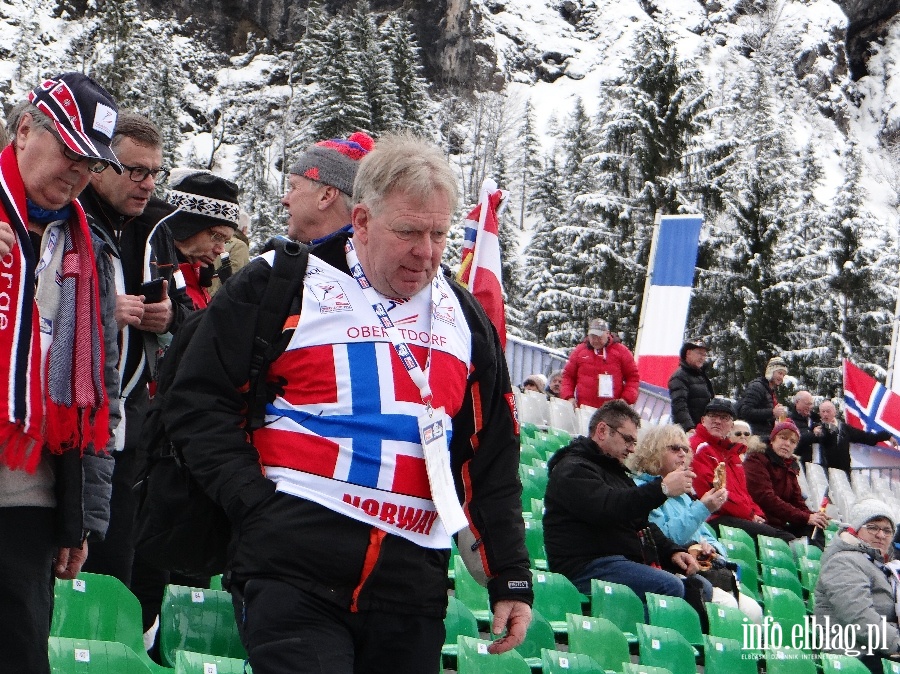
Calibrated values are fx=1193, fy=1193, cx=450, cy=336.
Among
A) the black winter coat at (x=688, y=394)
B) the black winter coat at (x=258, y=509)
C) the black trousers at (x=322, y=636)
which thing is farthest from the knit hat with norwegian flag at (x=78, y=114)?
the black winter coat at (x=688, y=394)

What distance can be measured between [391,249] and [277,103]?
219ft

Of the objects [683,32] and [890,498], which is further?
[683,32]

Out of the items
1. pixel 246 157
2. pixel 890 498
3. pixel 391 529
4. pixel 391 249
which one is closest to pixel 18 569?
pixel 391 529

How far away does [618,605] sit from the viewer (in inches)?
214

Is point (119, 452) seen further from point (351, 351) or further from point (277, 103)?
point (277, 103)

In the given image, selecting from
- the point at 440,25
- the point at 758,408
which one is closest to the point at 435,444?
the point at 758,408

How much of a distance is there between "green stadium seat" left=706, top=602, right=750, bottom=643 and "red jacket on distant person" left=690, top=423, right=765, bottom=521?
2.18 meters

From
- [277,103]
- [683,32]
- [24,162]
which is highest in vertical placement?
[683,32]

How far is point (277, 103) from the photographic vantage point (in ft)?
220

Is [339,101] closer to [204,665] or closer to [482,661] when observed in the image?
[482,661]

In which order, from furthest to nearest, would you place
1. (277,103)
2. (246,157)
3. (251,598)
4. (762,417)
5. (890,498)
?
(277,103)
(246,157)
(890,498)
(762,417)
(251,598)

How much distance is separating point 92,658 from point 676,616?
3.27 metres

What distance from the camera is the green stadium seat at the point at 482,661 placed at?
4.00 metres

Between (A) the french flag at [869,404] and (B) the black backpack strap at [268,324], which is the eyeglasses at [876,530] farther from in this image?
(A) the french flag at [869,404]
